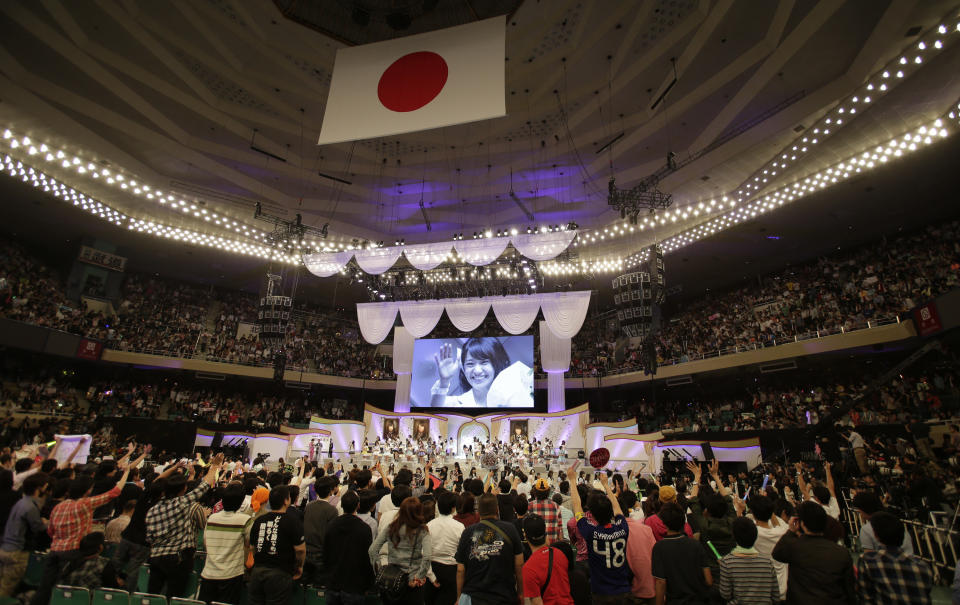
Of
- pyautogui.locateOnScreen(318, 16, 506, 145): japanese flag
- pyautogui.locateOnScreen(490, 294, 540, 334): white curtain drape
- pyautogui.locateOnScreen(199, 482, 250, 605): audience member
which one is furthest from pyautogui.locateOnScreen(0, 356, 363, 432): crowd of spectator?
pyautogui.locateOnScreen(199, 482, 250, 605): audience member

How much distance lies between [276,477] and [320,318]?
89.7 feet

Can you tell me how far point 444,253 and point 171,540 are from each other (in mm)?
14248

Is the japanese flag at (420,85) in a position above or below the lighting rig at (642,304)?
above

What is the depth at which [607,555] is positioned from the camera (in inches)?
146

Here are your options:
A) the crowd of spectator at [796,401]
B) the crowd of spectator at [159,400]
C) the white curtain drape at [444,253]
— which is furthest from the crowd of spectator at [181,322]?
the crowd of spectator at [796,401]

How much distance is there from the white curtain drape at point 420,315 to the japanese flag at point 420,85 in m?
13.1

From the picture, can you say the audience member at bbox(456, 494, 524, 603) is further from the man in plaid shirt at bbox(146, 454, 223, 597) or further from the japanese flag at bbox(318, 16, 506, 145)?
the japanese flag at bbox(318, 16, 506, 145)

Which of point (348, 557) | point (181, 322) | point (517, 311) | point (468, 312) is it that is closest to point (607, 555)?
point (348, 557)

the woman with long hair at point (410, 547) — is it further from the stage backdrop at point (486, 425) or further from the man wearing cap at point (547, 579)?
the stage backdrop at point (486, 425)

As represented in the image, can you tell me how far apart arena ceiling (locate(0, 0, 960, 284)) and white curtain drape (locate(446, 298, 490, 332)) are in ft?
14.6

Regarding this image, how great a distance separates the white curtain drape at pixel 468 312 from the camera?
21.4 meters

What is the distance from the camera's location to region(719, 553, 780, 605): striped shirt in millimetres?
3334

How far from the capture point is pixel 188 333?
2516 cm

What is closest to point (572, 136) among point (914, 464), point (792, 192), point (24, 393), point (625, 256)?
point (625, 256)
